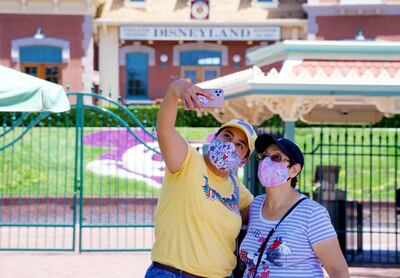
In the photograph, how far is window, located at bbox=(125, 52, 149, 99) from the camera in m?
29.3

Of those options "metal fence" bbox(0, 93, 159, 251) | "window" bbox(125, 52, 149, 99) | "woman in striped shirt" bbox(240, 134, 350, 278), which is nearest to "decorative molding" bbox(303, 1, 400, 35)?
"window" bbox(125, 52, 149, 99)

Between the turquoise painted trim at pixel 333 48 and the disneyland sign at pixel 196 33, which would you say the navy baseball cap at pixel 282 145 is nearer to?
the turquoise painted trim at pixel 333 48

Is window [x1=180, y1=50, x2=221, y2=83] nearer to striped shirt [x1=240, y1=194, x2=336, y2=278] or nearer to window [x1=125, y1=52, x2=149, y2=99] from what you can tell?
window [x1=125, y1=52, x2=149, y2=99]

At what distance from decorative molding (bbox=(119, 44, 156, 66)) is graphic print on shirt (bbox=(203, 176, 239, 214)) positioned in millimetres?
25067

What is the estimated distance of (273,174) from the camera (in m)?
4.10

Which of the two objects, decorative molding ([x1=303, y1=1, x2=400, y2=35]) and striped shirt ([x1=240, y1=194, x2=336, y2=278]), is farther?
decorative molding ([x1=303, y1=1, x2=400, y2=35])

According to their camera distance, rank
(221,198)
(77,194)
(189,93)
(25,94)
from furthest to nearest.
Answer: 1. (77,194)
2. (25,94)
3. (221,198)
4. (189,93)

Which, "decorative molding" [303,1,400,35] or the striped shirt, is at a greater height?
"decorative molding" [303,1,400,35]

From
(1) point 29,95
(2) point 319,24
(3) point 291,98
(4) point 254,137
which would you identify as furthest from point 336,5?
(4) point 254,137

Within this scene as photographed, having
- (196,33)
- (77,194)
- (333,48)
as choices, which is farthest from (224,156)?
(196,33)

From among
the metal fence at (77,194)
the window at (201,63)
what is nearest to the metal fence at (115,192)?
the metal fence at (77,194)

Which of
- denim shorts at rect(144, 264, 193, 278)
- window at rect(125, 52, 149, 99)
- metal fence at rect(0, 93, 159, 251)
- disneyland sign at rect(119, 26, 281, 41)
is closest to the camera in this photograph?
denim shorts at rect(144, 264, 193, 278)

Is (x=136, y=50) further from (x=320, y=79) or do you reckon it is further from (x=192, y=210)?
(x=192, y=210)

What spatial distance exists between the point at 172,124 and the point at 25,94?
267cm
